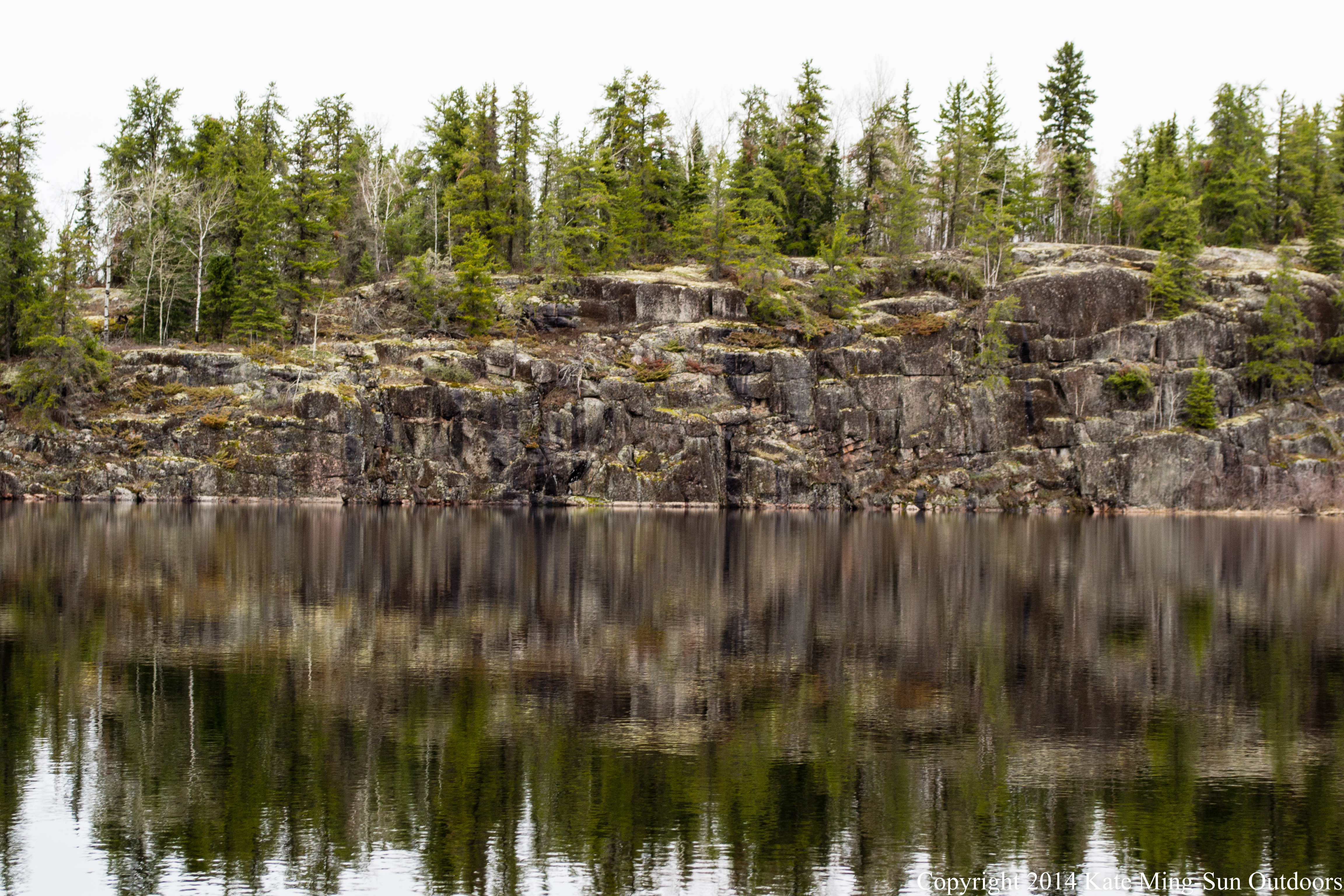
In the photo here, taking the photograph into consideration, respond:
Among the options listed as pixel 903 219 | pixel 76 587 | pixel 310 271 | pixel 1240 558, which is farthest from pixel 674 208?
pixel 76 587

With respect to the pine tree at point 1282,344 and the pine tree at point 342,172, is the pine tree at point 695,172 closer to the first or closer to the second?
the pine tree at point 342,172

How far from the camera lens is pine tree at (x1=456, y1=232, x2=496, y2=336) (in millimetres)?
88812

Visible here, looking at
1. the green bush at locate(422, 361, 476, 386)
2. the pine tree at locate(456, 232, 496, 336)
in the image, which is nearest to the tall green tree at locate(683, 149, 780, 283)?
the pine tree at locate(456, 232, 496, 336)

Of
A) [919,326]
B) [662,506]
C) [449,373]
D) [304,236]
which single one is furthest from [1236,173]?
[304,236]

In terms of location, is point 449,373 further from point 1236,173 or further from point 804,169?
point 1236,173

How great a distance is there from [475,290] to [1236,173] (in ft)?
257

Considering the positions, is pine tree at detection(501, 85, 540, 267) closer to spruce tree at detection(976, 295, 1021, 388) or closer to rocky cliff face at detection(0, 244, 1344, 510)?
rocky cliff face at detection(0, 244, 1344, 510)

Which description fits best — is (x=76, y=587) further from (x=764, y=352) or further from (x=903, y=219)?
(x=903, y=219)

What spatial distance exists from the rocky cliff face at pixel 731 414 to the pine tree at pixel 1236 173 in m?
13.3

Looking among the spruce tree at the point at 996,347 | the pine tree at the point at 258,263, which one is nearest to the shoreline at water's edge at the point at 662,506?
the spruce tree at the point at 996,347

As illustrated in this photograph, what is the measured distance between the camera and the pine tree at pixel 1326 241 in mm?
100688

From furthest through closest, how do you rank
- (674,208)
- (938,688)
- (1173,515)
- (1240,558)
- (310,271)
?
(674,208) → (310,271) → (1173,515) → (1240,558) → (938,688)

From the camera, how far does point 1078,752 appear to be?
53.2 feet

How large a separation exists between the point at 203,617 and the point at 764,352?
66.7 meters
